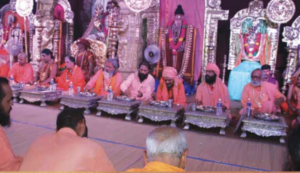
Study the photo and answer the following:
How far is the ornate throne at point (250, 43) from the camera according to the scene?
7.11 m

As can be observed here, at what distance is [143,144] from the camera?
3.58m

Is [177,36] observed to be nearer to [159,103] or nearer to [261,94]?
[261,94]

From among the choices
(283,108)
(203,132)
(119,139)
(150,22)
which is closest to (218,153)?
(203,132)

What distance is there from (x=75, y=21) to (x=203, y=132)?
7487 mm

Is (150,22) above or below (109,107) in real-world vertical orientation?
above

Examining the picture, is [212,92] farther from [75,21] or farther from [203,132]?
[75,21]

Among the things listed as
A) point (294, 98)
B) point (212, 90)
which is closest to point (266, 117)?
point (212, 90)

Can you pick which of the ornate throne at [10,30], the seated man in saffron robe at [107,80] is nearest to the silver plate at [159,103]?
the seated man in saffron robe at [107,80]

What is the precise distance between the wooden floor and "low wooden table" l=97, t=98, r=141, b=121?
15 centimetres

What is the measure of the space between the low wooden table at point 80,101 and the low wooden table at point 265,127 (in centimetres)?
267

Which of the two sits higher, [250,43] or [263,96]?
[250,43]

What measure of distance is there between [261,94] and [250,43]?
2.96 metres

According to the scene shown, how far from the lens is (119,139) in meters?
3.73

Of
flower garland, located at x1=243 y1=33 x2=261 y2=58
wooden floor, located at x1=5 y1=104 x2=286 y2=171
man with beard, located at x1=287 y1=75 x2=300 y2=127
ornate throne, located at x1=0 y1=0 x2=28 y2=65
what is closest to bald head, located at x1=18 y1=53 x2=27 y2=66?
wooden floor, located at x1=5 y1=104 x2=286 y2=171
